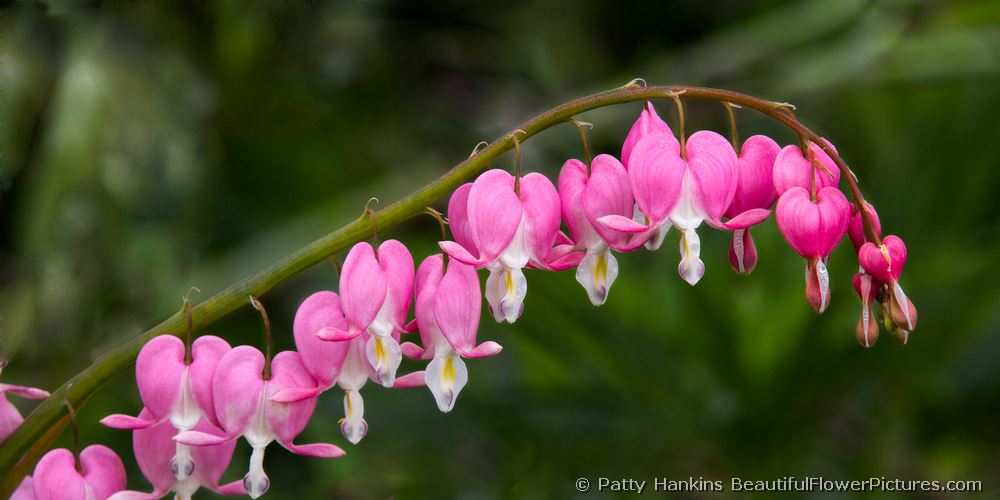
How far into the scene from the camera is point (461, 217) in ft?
2.41

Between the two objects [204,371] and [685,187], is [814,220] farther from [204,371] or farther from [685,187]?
[204,371]

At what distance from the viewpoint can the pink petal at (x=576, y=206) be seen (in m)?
0.71

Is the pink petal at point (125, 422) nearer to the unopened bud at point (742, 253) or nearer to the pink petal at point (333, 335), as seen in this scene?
the pink petal at point (333, 335)

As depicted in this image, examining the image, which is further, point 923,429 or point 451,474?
point 923,429

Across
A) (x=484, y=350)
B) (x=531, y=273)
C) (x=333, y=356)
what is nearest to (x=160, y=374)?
(x=333, y=356)

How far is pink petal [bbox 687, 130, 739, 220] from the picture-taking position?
26.8 inches

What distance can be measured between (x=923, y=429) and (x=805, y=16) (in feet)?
2.82

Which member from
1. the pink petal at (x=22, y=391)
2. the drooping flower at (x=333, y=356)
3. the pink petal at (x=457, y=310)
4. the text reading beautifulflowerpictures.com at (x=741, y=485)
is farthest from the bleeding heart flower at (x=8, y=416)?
the text reading beautifulflowerpictures.com at (x=741, y=485)

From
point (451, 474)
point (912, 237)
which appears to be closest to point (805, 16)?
point (912, 237)

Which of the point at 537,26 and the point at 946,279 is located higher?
the point at 537,26

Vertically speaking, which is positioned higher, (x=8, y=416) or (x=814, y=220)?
(x=814, y=220)

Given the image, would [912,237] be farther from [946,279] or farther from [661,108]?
[661,108]

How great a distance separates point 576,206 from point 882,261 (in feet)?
0.65

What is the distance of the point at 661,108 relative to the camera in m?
2.22
